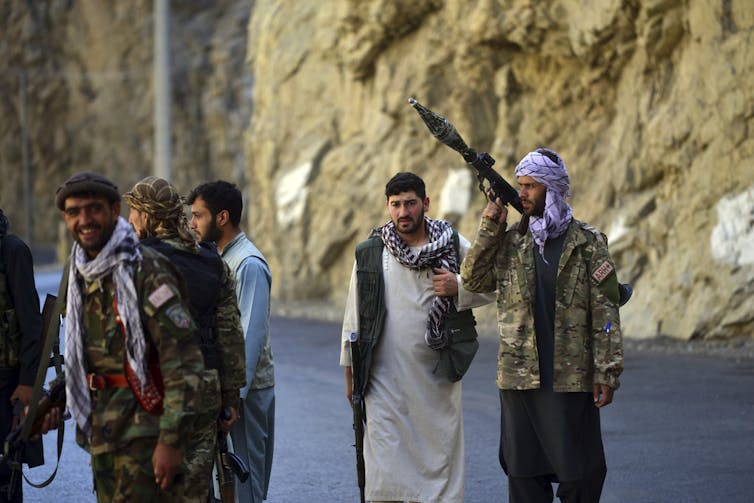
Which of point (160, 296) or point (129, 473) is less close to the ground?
point (160, 296)

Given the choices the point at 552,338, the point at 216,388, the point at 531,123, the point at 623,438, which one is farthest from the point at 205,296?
the point at 531,123

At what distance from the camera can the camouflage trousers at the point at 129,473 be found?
4.00 metres

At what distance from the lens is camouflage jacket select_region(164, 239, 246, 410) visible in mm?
4707

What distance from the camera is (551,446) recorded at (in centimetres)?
511

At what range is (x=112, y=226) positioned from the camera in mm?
4020

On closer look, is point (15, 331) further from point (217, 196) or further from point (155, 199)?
point (155, 199)

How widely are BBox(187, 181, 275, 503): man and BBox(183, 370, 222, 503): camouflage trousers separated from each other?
0.92 metres

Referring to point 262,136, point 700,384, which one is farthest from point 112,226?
point 262,136

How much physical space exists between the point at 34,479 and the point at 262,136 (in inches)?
755

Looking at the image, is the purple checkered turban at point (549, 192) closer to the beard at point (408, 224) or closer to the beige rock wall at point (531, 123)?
the beard at point (408, 224)

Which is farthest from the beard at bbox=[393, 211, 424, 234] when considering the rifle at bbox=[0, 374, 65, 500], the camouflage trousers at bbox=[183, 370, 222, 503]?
the rifle at bbox=[0, 374, 65, 500]

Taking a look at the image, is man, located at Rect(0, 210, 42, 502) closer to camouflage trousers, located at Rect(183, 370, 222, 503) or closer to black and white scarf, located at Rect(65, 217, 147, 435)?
camouflage trousers, located at Rect(183, 370, 222, 503)

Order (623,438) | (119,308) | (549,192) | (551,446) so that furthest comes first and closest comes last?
(623,438), (549,192), (551,446), (119,308)

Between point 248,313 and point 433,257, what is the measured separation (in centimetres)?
97
